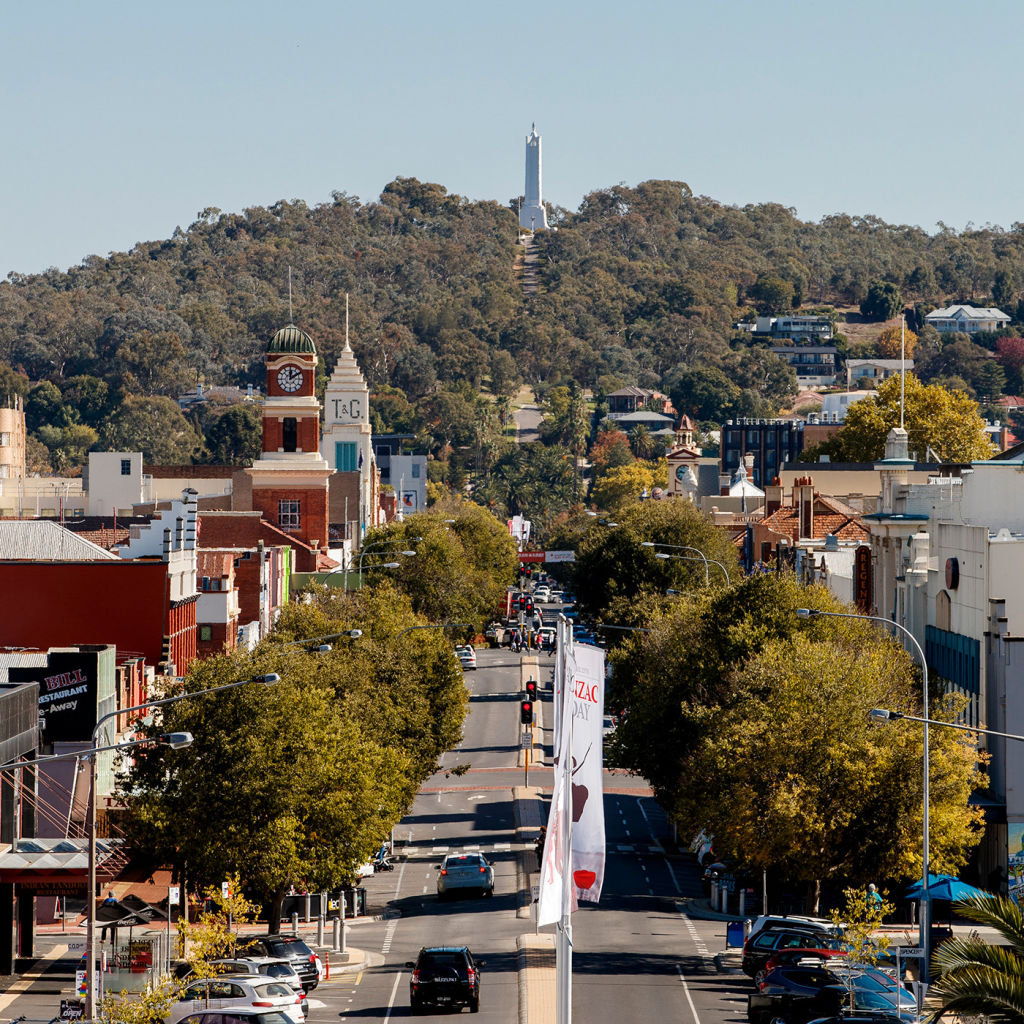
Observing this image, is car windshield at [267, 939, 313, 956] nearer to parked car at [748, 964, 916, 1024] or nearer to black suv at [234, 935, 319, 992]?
black suv at [234, 935, 319, 992]

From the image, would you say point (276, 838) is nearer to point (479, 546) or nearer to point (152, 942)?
point (152, 942)

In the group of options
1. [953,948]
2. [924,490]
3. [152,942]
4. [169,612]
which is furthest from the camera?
[924,490]

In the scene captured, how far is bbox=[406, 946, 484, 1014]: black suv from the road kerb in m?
1.19

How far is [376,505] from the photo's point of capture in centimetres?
16162

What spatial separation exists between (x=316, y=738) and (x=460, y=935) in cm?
801

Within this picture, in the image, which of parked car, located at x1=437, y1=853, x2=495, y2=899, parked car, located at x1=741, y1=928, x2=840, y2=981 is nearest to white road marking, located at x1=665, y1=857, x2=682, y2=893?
parked car, located at x1=437, y1=853, x2=495, y2=899

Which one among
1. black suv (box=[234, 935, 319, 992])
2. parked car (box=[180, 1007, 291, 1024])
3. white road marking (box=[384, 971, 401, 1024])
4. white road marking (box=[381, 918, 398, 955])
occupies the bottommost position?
white road marking (box=[381, 918, 398, 955])

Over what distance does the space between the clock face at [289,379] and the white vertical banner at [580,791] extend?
10321 centimetres

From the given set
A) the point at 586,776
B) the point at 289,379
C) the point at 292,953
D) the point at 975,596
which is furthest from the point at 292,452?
the point at 586,776

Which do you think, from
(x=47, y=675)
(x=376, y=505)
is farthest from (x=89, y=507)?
(x=47, y=675)

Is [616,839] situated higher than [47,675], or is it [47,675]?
[47,675]

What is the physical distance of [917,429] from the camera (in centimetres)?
13750

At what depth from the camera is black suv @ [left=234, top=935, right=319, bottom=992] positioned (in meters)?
44.2

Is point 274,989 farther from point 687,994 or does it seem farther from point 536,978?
point 687,994
